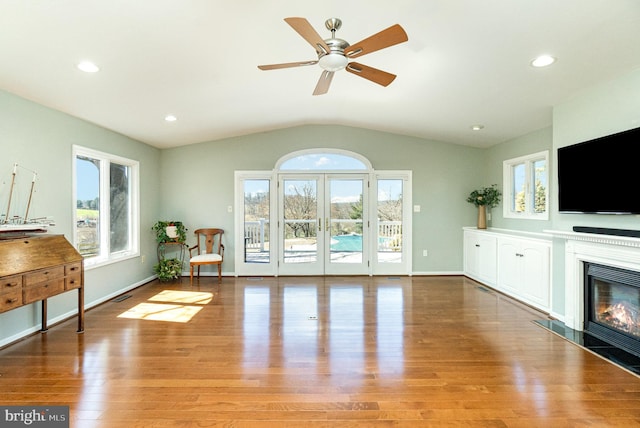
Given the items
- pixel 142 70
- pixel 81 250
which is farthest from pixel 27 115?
pixel 81 250

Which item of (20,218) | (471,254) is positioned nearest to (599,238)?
(471,254)

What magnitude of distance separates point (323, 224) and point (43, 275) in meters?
4.01

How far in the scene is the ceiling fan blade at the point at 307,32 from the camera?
1.88 meters

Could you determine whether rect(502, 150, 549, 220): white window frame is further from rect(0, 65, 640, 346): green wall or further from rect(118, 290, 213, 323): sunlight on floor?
→ rect(118, 290, 213, 323): sunlight on floor

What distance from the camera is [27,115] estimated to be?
10.6ft

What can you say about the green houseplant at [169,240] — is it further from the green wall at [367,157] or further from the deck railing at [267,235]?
the deck railing at [267,235]

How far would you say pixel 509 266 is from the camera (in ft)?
15.1

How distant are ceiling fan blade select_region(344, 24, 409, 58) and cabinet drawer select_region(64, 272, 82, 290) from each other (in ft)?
10.9

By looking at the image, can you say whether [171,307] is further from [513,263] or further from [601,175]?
[601,175]

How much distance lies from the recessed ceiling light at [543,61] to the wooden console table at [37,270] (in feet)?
15.6

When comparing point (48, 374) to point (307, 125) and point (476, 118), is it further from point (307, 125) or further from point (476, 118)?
point (476, 118)

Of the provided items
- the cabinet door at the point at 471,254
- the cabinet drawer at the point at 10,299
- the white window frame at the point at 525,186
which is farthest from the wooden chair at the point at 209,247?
the white window frame at the point at 525,186

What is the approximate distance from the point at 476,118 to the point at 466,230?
7.27 ft

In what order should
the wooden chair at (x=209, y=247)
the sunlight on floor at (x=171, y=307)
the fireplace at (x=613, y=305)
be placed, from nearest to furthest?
the fireplace at (x=613, y=305) < the sunlight on floor at (x=171, y=307) < the wooden chair at (x=209, y=247)
